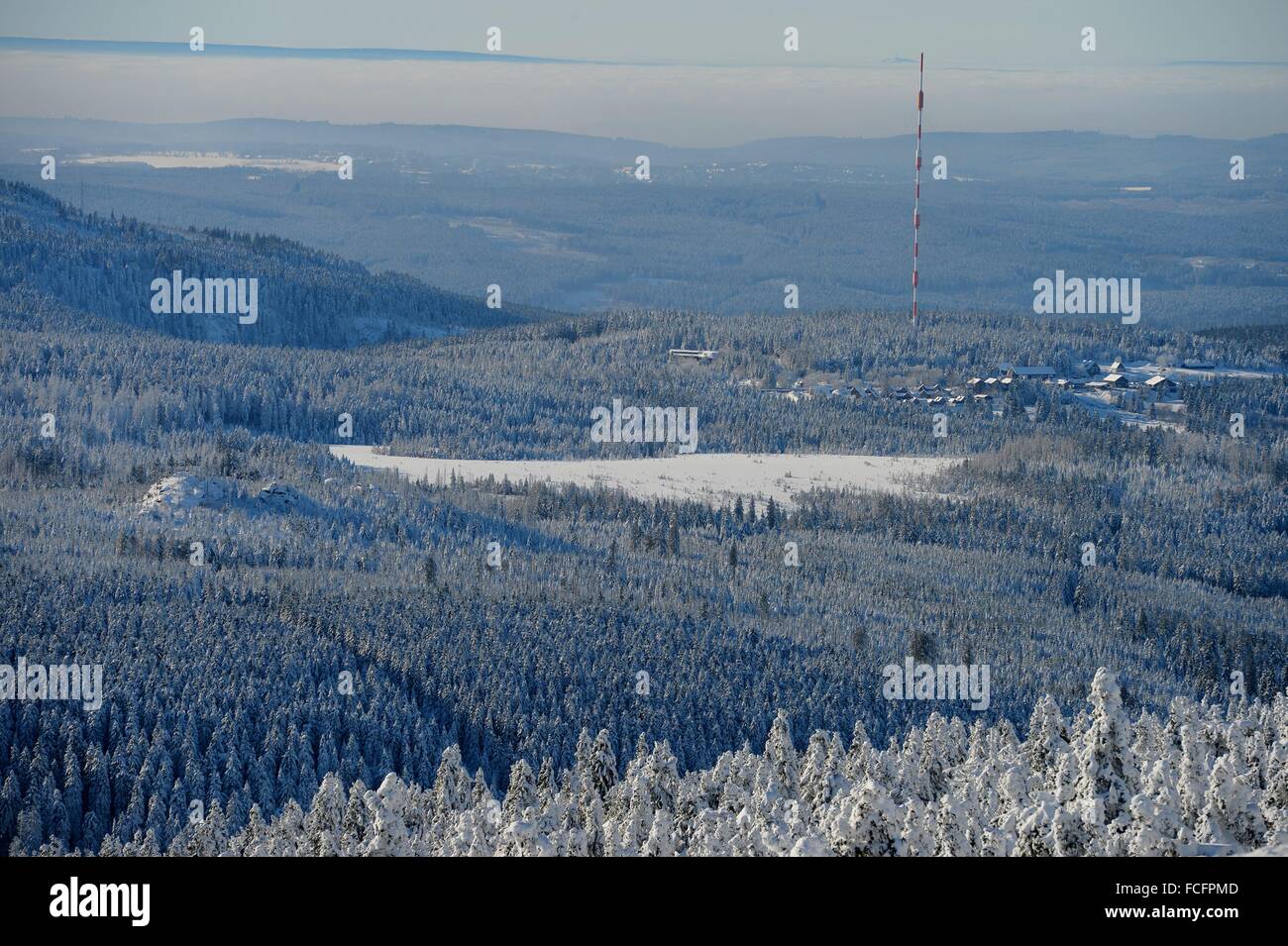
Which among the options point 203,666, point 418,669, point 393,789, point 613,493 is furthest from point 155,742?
point 613,493

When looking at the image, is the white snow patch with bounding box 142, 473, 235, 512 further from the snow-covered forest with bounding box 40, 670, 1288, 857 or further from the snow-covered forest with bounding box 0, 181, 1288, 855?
the snow-covered forest with bounding box 40, 670, 1288, 857

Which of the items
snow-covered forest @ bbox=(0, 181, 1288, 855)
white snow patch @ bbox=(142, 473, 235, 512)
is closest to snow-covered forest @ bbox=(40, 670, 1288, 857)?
snow-covered forest @ bbox=(0, 181, 1288, 855)

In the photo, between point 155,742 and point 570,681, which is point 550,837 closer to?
point 155,742

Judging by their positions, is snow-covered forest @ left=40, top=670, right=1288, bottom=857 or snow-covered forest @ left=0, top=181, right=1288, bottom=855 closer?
snow-covered forest @ left=40, top=670, right=1288, bottom=857

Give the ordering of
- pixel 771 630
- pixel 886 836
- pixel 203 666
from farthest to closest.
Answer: pixel 771 630 < pixel 203 666 < pixel 886 836

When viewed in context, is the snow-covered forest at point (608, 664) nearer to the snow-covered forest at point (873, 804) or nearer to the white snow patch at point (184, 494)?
the snow-covered forest at point (873, 804)

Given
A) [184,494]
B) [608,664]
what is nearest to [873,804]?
[608,664]

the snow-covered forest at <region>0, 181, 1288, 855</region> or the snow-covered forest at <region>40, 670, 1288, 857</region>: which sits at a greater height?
the snow-covered forest at <region>40, 670, 1288, 857</region>

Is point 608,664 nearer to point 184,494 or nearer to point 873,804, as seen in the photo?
point 184,494

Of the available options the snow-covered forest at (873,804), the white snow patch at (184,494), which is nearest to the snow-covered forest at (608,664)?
the snow-covered forest at (873,804)

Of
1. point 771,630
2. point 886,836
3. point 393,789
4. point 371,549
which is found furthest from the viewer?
point 371,549

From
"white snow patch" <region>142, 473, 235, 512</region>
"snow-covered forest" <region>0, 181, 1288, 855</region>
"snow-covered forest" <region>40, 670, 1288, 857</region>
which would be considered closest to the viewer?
"snow-covered forest" <region>40, 670, 1288, 857</region>
